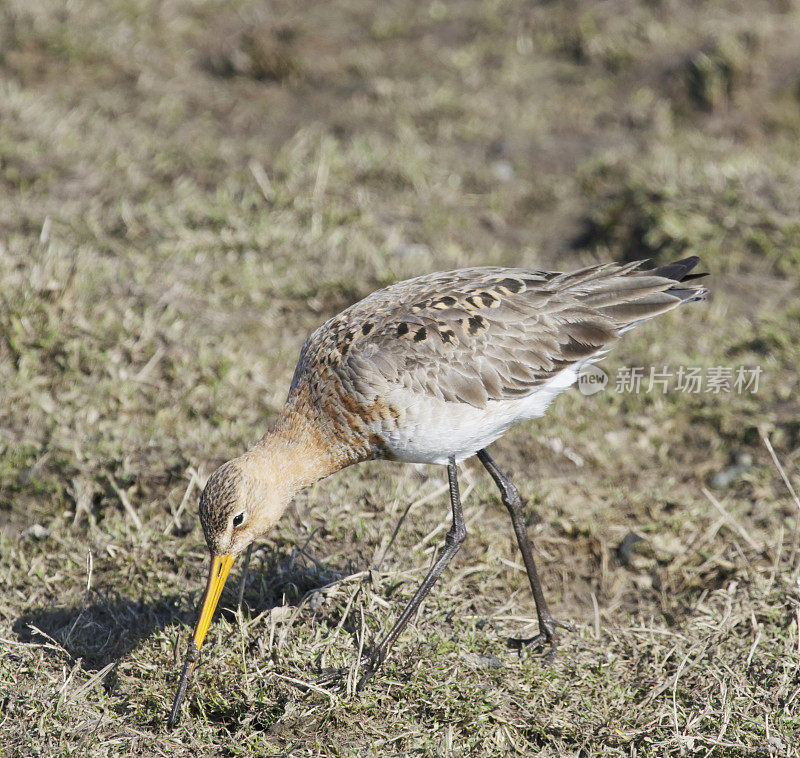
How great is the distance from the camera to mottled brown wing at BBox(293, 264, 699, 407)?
4082 mm

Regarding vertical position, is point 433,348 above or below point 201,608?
above

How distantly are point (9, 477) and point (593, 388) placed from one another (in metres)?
3.43

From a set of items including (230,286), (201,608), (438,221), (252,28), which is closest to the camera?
(201,608)

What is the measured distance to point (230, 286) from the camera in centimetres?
632

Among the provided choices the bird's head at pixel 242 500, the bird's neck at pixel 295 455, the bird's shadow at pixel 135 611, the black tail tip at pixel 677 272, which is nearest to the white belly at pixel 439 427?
the bird's neck at pixel 295 455

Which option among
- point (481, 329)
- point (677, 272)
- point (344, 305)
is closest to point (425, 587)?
point (481, 329)

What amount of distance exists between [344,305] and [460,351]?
2.25 meters

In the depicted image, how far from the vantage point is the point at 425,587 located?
4023 mm

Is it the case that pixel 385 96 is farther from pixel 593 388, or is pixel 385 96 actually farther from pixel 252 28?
pixel 593 388

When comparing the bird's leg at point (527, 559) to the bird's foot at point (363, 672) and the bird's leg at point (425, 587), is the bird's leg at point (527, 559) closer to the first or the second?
the bird's leg at point (425, 587)

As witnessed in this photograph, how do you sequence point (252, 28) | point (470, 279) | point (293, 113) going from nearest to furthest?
point (470, 279)
point (293, 113)
point (252, 28)

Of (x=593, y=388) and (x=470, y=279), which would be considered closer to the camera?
(x=470, y=279)

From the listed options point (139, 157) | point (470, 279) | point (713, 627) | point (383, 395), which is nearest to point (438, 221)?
point (139, 157)

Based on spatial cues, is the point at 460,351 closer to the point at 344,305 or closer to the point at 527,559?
the point at 527,559
